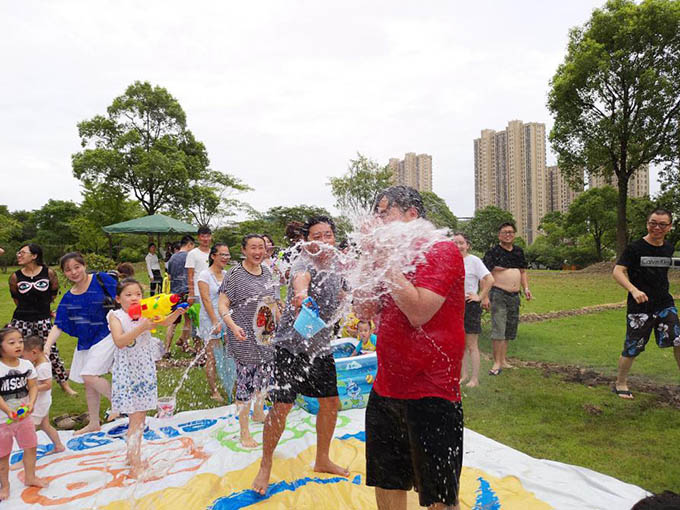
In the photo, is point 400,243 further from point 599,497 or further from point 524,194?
point 524,194

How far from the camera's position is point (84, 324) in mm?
4305

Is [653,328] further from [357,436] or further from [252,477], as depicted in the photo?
[252,477]

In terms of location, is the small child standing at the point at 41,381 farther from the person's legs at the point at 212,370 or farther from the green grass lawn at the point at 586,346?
the green grass lawn at the point at 586,346

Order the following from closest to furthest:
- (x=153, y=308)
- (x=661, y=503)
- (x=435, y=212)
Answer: (x=661, y=503)
(x=435, y=212)
(x=153, y=308)

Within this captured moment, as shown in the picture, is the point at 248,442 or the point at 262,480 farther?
the point at 248,442

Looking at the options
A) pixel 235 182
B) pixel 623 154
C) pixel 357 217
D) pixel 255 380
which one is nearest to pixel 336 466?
pixel 255 380

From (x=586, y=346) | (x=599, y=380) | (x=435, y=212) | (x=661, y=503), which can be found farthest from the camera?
(x=586, y=346)

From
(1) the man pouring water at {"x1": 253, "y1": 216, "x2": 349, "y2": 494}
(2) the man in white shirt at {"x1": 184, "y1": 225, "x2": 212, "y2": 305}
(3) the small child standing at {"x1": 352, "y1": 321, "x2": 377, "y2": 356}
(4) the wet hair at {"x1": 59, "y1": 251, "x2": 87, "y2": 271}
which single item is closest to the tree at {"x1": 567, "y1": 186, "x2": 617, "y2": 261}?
(3) the small child standing at {"x1": 352, "y1": 321, "x2": 377, "y2": 356}

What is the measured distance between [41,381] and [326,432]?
2.45 m

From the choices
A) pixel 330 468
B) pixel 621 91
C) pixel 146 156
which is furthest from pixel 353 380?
pixel 146 156

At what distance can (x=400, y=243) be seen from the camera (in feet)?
6.86

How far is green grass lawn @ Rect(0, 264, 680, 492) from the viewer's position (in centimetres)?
362

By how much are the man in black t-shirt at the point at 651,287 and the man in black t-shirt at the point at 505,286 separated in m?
1.33

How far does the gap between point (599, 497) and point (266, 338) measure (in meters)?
2.75
